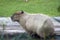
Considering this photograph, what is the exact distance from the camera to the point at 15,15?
11.4ft

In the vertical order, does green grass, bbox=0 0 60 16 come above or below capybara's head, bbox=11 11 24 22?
below

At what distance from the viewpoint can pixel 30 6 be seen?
7812mm

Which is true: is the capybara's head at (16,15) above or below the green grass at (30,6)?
above

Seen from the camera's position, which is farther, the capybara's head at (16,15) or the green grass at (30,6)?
the green grass at (30,6)

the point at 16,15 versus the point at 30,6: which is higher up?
the point at 16,15

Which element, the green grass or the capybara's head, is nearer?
the capybara's head

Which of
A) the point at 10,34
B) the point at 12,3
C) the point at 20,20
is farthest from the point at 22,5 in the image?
the point at 10,34

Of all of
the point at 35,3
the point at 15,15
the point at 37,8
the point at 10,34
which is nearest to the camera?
the point at 10,34

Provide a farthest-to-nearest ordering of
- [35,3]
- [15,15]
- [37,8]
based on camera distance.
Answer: [35,3] < [37,8] < [15,15]

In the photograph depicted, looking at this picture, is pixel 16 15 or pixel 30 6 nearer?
pixel 16 15

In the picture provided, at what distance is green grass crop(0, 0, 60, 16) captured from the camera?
23.8 feet

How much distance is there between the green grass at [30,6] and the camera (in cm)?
726

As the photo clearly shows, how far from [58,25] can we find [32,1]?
4.95 metres

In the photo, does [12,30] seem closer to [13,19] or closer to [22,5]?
[13,19]
